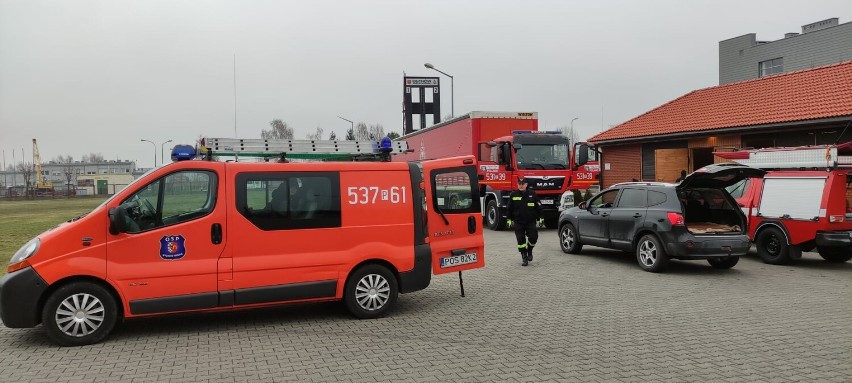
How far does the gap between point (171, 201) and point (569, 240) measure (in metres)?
8.84

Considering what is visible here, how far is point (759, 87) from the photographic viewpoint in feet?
71.7

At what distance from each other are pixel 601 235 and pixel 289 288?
278 inches

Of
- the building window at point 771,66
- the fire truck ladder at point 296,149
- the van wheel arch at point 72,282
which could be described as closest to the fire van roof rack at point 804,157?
the fire truck ladder at point 296,149

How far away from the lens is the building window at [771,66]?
40.4 metres

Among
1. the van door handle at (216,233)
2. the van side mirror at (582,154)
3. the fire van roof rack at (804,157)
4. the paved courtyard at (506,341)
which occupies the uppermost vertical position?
the van side mirror at (582,154)

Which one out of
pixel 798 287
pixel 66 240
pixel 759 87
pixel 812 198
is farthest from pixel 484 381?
pixel 759 87

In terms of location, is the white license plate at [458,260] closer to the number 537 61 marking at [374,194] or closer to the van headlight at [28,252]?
the number 537 61 marking at [374,194]

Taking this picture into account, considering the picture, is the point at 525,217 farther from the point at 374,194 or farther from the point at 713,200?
the point at 374,194

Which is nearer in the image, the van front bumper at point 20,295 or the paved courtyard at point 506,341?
the paved courtyard at point 506,341

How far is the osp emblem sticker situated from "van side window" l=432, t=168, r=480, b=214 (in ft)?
9.89

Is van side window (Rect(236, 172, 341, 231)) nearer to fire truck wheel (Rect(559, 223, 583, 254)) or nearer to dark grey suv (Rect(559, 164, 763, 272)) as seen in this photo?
dark grey suv (Rect(559, 164, 763, 272))

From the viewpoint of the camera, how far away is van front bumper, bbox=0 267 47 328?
19.0 feet

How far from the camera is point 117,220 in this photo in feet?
19.8

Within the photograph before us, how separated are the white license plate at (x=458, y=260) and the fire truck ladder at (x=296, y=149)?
1.54 metres
